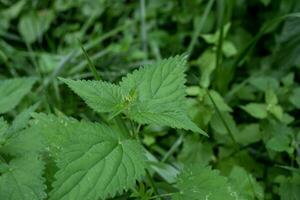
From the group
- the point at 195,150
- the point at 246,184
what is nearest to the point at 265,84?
the point at 195,150

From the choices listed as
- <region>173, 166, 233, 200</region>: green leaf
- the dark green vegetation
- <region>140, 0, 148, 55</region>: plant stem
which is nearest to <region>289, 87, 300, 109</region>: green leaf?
the dark green vegetation

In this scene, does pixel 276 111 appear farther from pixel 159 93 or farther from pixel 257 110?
pixel 159 93

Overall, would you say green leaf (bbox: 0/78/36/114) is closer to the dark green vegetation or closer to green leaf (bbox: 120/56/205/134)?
the dark green vegetation

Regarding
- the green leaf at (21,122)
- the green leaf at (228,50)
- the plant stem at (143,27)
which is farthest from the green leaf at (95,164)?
the plant stem at (143,27)

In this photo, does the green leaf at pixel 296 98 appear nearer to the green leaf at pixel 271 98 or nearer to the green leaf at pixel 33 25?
the green leaf at pixel 271 98

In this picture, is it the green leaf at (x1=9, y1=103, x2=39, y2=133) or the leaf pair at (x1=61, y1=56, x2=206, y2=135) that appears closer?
the leaf pair at (x1=61, y1=56, x2=206, y2=135)

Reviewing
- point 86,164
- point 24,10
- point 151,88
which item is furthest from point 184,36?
point 86,164
